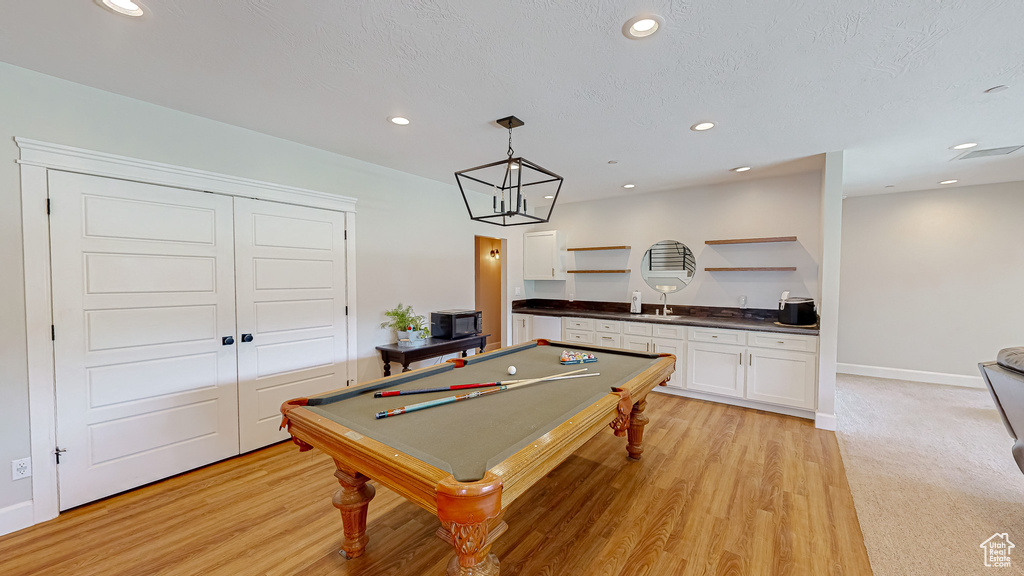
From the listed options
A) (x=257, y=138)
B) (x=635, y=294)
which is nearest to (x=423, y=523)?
(x=257, y=138)

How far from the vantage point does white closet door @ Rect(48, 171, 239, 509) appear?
224cm

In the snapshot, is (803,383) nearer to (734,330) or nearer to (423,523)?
(734,330)

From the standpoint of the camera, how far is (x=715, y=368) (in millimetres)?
4062

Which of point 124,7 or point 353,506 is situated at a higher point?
point 124,7

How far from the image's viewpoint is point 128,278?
2.42m

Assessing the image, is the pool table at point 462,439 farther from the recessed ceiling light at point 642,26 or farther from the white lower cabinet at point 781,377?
the white lower cabinet at point 781,377

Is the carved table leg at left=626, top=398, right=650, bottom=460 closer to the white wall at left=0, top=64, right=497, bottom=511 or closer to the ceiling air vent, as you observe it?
the white wall at left=0, top=64, right=497, bottom=511

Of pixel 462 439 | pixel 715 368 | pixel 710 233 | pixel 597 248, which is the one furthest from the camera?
pixel 597 248

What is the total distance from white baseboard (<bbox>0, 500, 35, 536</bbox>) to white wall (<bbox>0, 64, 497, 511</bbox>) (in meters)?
0.04

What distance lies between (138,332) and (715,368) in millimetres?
4957

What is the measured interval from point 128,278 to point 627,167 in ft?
13.5

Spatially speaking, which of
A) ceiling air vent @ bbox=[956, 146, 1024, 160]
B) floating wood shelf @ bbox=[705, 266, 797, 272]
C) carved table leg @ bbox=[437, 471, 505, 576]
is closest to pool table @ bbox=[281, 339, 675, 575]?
carved table leg @ bbox=[437, 471, 505, 576]

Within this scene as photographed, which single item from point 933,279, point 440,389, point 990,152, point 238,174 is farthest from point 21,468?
point 933,279
